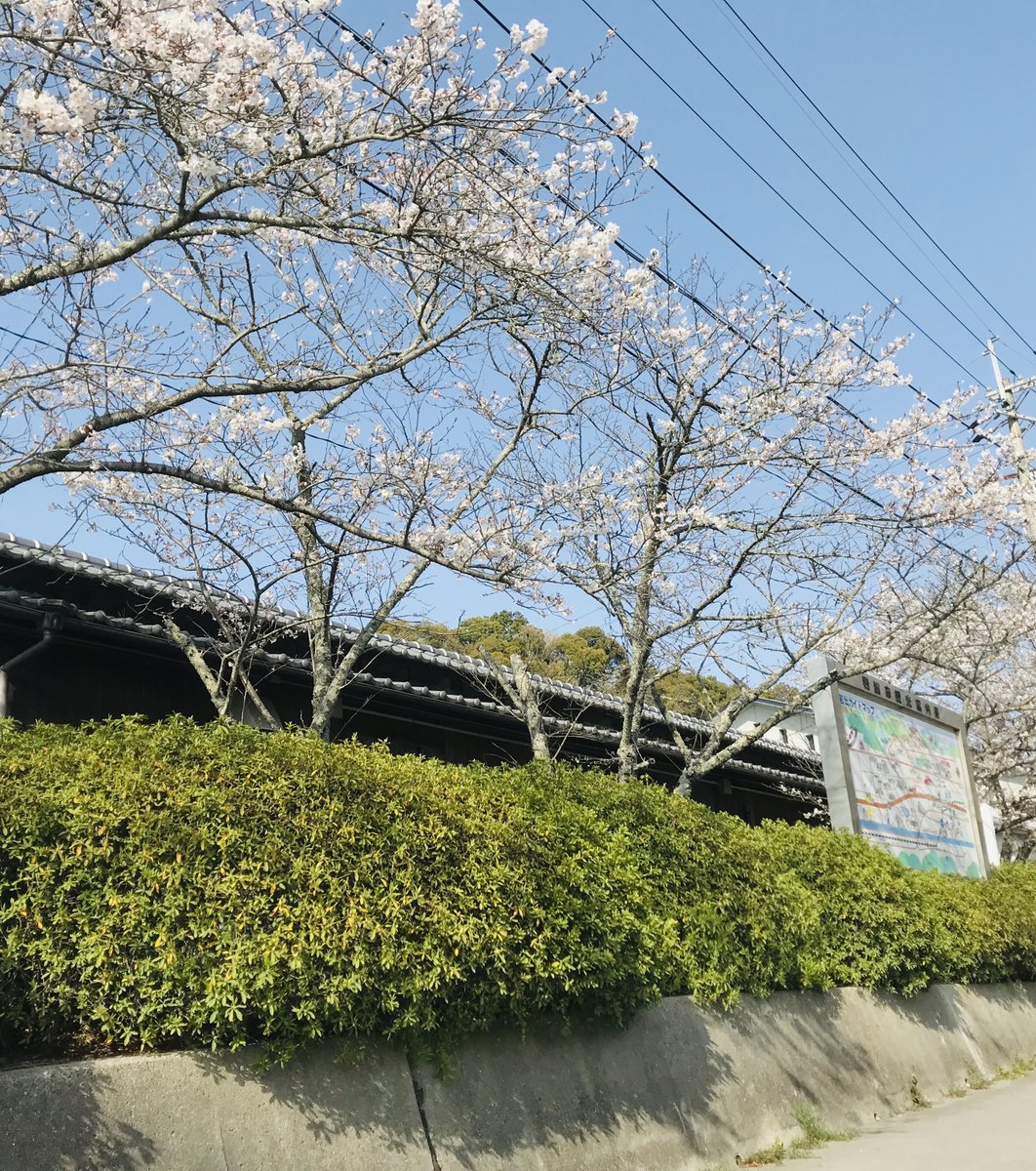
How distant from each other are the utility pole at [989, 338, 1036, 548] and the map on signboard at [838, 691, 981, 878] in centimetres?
403

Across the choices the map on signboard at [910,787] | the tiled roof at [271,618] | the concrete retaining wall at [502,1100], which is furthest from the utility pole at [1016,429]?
the concrete retaining wall at [502,1100]

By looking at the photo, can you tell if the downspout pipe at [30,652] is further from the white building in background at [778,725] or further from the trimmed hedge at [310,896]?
the white building in background at [778,725]

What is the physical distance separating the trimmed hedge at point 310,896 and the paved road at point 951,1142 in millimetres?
1113

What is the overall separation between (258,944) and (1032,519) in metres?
14.6

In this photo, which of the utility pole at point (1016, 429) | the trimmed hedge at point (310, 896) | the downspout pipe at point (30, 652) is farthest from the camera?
→ the utility pole at point (1016, 429)

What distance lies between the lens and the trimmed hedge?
12.4 feet

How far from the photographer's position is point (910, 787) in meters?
11.2

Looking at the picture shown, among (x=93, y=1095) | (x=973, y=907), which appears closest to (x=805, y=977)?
(x=973, y=907)

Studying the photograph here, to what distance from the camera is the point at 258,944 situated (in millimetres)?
3920

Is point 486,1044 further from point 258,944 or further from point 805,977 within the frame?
point 805,977

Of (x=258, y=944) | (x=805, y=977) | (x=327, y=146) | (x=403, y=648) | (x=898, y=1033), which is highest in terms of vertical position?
(x=327, y=146)

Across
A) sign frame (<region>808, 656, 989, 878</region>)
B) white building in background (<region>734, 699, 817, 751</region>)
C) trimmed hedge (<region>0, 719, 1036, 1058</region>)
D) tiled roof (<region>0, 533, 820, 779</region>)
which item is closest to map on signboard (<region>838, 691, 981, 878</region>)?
sign frame (<region>808, 656, 989, 878</region>)

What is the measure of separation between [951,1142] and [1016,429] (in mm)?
12999

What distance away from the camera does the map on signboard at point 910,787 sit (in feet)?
33.6
